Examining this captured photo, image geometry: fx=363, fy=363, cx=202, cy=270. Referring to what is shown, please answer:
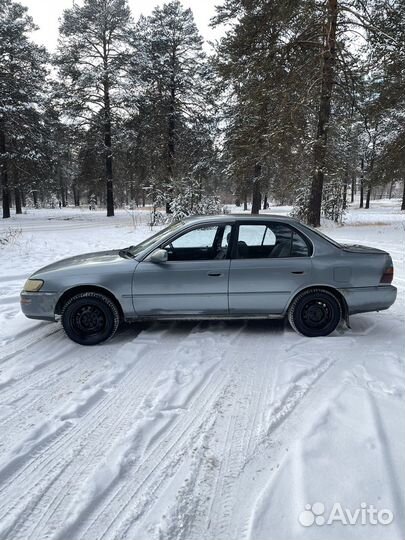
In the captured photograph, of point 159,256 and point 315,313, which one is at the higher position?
point 159,256

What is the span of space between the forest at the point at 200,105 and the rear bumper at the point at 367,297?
9779 millimetres

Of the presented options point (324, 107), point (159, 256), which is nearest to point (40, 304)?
point (159, 256)

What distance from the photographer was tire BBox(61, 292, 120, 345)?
443cm

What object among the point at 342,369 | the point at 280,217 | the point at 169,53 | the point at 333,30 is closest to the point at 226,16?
the point at 169,53

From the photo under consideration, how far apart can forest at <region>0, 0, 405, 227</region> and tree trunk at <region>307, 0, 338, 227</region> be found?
6 cm

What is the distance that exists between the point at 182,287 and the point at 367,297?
7.56 ft

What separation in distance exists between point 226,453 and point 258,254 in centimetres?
257

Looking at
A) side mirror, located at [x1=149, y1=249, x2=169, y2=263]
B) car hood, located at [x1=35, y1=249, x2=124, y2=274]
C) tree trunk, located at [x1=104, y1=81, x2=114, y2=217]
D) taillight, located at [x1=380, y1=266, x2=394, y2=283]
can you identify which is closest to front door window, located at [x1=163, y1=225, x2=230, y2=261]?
side mirror, located at [x1=149, y1=249, x2=169, y2=263]

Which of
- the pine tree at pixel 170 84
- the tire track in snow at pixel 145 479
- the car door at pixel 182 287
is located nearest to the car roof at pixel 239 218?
the car door at pixel 182 287

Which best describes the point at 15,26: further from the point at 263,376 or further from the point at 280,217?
the point at 263,376

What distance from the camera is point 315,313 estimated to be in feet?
15.0

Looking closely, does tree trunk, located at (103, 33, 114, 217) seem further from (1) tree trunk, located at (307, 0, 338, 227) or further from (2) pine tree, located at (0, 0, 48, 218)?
(1) tree trunk, located at (307, 0, 338, 227)

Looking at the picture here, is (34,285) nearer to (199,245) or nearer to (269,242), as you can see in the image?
(199,245)

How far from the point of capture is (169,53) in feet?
77.9
